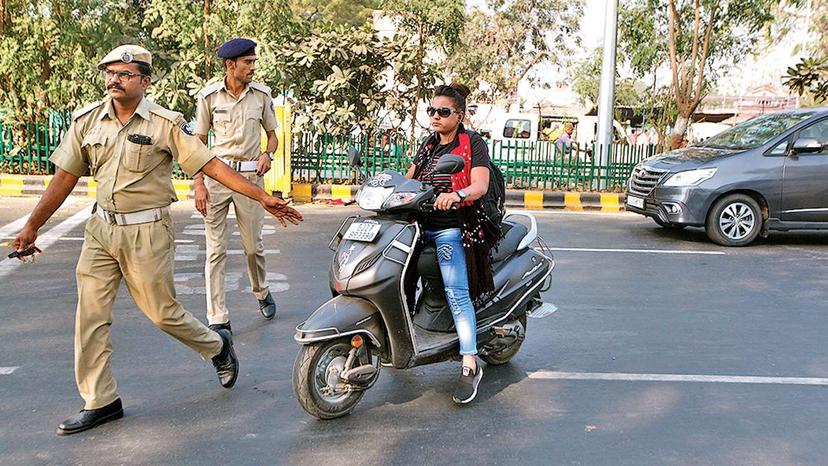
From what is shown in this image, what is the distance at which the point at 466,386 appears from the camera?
420 centimetres

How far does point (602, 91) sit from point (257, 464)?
1267 centimetres

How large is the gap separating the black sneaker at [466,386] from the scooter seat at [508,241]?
719mm

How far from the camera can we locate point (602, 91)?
14852 millimetres

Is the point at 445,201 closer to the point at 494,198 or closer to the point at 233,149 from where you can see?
the point at 494,198

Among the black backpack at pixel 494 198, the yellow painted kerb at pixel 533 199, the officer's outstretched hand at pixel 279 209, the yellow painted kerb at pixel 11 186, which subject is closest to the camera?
the officer's outstretched hand at pixel 279 209

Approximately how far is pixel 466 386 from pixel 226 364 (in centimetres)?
128

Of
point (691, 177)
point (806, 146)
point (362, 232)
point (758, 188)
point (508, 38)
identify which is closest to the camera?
point (362, 232)

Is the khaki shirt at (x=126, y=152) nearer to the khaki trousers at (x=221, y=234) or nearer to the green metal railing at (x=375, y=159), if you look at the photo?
the khaki trousers at (x=221, y=234)

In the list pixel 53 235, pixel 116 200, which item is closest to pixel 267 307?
pixel 116 200

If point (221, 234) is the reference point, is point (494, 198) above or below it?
above

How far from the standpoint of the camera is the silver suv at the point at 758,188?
9391 mm

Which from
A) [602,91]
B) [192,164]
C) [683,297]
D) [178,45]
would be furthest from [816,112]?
[178,45]

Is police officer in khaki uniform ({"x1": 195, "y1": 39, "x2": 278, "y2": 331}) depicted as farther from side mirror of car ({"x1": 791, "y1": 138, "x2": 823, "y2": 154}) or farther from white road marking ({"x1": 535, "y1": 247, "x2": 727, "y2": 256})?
side mirror of car ({"x1": 791, "y1": 138, "x2": 823, "y2": 154})

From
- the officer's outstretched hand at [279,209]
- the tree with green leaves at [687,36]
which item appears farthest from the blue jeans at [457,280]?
the tree with green leaves at [687,36]
